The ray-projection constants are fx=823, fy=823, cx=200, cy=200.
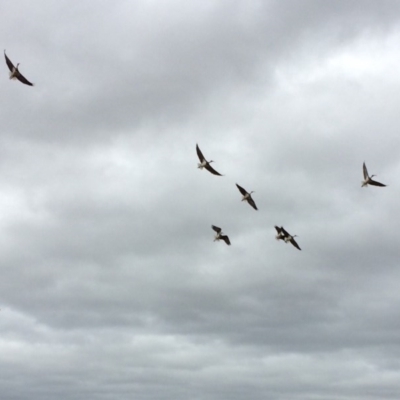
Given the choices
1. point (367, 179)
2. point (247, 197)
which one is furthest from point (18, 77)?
point (367, 179)

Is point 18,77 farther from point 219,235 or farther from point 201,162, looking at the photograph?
point 219,235

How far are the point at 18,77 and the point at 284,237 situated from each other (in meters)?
52.8

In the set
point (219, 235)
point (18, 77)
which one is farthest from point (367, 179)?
point (18, 77)

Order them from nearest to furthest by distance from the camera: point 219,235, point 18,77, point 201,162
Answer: point 18,77, point 201,162, point 219,235

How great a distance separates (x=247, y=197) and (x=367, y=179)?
17827mm

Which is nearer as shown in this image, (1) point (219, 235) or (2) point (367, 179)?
(2) point (367, 179)

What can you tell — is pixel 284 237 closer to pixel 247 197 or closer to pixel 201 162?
pixel 247 197

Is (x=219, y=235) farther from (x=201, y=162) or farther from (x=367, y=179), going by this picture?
(x=367, y=179)

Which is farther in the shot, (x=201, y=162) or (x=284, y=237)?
(x=284, y=237)

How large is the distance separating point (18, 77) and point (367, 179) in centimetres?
5101

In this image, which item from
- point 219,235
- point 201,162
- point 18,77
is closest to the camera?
point 18,77

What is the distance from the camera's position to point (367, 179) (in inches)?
4685

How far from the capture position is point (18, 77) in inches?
4117

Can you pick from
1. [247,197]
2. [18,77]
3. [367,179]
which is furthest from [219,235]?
[18,77]
